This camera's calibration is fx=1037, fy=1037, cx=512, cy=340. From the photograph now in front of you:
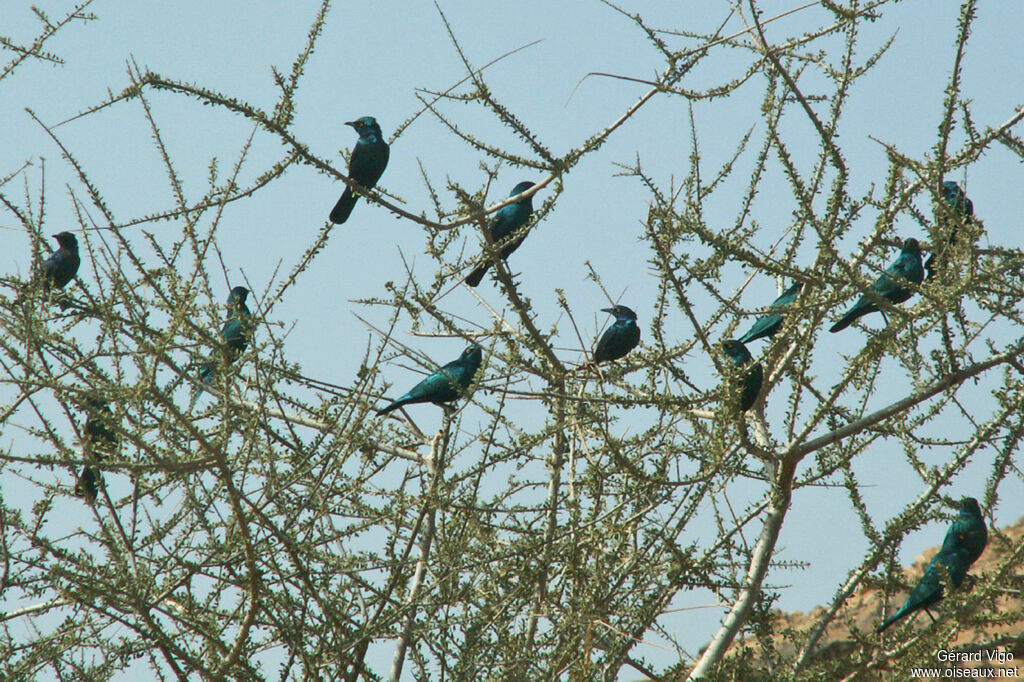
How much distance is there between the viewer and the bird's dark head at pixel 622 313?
19.5 ft

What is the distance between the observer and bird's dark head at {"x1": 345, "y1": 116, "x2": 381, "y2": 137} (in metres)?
6.45

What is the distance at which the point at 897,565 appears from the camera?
4219 millimetres

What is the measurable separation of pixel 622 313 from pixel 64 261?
447cm

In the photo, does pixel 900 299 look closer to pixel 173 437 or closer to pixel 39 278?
pixel 173 437

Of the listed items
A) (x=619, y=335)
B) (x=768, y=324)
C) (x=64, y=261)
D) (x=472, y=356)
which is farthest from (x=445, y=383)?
(x=64, y=261)

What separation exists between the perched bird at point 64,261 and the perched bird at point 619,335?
420cm

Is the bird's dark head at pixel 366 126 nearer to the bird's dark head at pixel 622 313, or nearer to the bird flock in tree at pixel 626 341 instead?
the bird flock in tree at pixel 626 341

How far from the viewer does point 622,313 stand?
599 cm

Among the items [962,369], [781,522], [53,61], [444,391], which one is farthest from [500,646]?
[53,61]

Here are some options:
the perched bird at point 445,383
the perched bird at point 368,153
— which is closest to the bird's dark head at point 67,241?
the perched bird at point 368,153

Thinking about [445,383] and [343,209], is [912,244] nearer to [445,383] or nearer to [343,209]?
[445,383]

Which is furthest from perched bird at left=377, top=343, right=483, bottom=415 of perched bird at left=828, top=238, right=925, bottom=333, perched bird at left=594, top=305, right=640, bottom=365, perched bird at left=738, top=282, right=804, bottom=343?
perched bird at left=828, top=238, right=925, bottom=333

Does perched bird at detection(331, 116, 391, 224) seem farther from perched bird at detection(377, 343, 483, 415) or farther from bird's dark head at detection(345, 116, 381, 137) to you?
perched bird at detection(377, 343, 483, 415)

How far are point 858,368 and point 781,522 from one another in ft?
2.58
